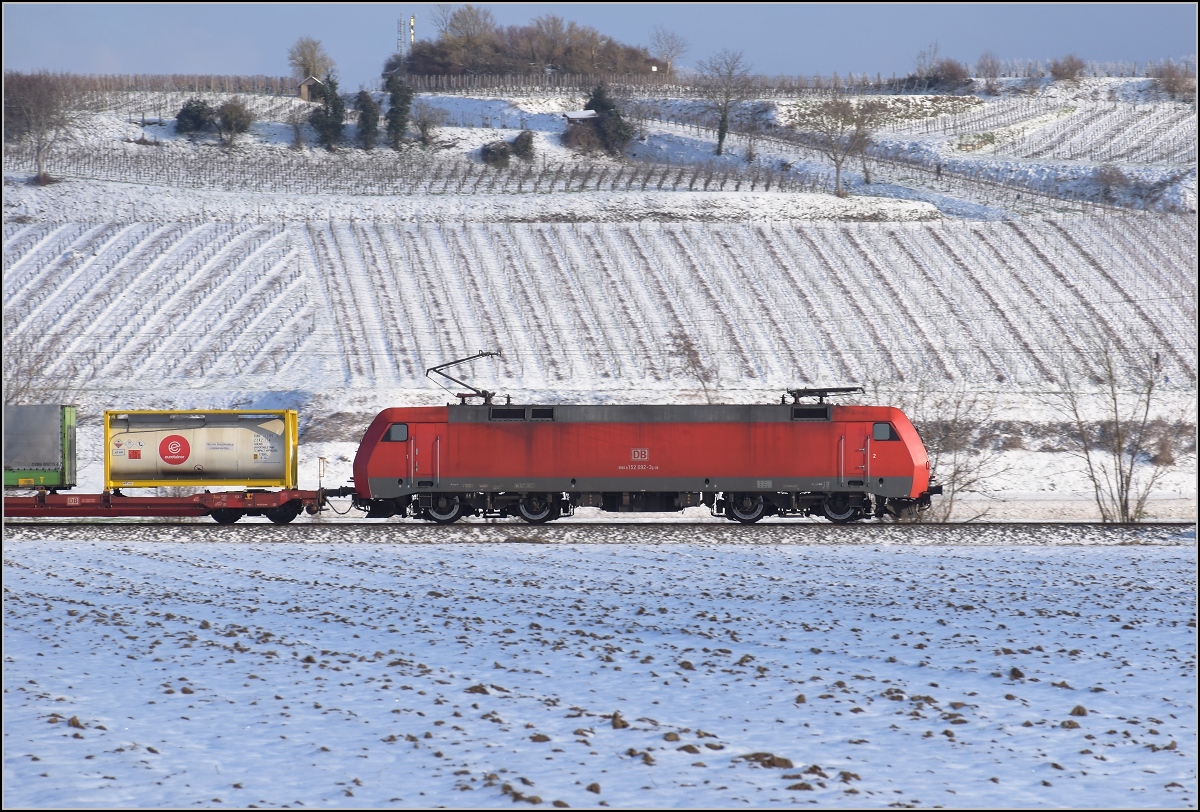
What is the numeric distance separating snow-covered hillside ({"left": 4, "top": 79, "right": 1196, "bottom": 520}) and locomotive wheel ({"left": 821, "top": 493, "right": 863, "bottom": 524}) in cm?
1866

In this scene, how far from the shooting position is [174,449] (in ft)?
85.8

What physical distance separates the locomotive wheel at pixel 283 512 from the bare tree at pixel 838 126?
2304 inches

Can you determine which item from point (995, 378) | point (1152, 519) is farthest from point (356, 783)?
point (995, 378)

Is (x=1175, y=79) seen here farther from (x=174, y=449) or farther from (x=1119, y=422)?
(x=174, y=449)

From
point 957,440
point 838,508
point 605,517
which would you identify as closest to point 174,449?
point 605,517

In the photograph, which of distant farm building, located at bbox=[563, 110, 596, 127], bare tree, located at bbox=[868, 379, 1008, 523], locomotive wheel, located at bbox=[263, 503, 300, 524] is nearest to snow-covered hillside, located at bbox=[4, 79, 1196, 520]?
bare tree, located at bbox=[868, 379, 1008, 523]

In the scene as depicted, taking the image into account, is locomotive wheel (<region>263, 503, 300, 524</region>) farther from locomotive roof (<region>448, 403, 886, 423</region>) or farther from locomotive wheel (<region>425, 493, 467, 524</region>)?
locomotive roof (<region>448, 403, 886, 423</region>)

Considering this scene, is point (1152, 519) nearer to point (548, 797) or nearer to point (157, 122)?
point (548, 797)

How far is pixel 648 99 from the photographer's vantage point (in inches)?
4011

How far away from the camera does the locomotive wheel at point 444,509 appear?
26172 mm

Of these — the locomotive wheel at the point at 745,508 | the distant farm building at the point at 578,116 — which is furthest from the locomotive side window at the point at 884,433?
the distant farm building at the point at 578,116

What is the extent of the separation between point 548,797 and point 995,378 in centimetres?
4372

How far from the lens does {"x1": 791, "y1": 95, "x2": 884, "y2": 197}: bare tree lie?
79.4m

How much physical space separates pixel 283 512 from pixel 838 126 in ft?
243
